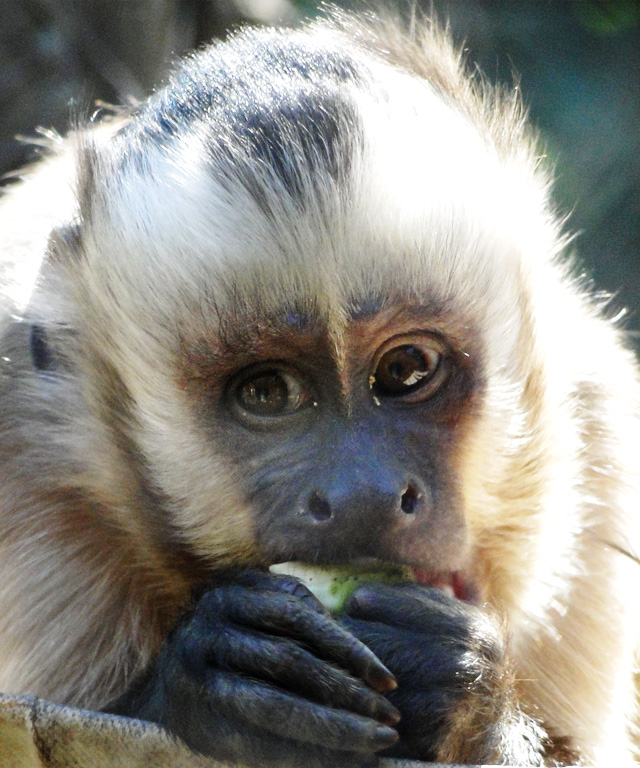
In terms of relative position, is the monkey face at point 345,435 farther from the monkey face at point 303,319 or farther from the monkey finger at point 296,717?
the monkey finger at point 296,717

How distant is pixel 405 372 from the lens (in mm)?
2316

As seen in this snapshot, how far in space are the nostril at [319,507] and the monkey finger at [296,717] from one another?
35cm

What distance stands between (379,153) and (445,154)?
0.71ft

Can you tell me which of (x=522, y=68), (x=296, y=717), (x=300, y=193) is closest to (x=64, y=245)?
(x=300, y=193)

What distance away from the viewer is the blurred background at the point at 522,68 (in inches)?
201

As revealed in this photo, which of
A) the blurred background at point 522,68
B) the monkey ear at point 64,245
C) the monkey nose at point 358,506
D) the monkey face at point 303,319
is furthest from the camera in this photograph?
the blurred background at point 522,68

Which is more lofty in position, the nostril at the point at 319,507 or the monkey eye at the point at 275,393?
the monkey eye at the point at 275,393

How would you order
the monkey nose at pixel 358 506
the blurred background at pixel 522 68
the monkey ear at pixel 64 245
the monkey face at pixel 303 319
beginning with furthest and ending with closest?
the blurred background at pixel 522 68, the monkey ear at pixel 64 245, the monkey face at pixel 303 319, the monkey nose at pixel 358 506

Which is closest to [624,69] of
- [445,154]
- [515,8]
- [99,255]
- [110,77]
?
[515,8]

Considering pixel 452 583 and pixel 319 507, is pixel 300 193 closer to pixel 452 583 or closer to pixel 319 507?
pixel 319 507

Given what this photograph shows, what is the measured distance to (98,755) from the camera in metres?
1.66

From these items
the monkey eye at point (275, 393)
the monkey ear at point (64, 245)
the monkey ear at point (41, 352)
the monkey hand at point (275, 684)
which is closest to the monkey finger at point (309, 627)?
the monkey hand at point (275, 684)

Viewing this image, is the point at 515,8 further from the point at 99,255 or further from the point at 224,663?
the point at 224,663

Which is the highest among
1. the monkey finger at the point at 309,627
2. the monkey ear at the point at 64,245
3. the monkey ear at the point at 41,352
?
the monkey ear at the point at 64,245
